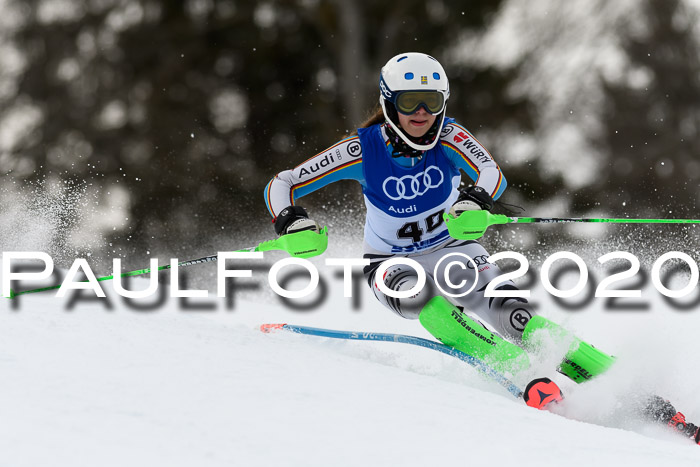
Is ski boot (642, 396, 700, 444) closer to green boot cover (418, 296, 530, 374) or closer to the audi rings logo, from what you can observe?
green boot cover (418, 296, 530, 374)

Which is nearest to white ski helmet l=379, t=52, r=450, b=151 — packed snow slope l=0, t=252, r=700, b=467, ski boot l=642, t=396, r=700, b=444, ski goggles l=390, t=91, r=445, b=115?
ski goggles l=390, t=91, r=445, b=115

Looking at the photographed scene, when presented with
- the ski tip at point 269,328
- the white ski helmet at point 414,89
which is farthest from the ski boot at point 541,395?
the ski tip at point 269,328

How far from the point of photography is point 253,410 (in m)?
2.22

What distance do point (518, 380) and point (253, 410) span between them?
1.25 m

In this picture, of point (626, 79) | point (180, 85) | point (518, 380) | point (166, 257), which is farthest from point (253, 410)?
point (626, 79)

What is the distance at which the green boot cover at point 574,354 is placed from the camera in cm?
306

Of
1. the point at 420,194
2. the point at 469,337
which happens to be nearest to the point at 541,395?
the point at 469,337

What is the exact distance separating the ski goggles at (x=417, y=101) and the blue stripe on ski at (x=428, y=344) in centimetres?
92

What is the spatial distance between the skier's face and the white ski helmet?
0.06 ft

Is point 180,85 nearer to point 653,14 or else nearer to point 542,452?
point 653,14

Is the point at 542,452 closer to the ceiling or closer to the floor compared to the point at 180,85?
closer to the floor

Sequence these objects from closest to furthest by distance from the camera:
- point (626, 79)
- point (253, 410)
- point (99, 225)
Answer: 1. point (253, 410)
2. point (99, 225)
3. point (626, 79)

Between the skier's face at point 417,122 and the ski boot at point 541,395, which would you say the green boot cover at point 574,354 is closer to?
the ski boot at point 541,395

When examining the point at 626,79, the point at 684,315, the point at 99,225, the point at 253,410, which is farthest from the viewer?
the point at 626,79
